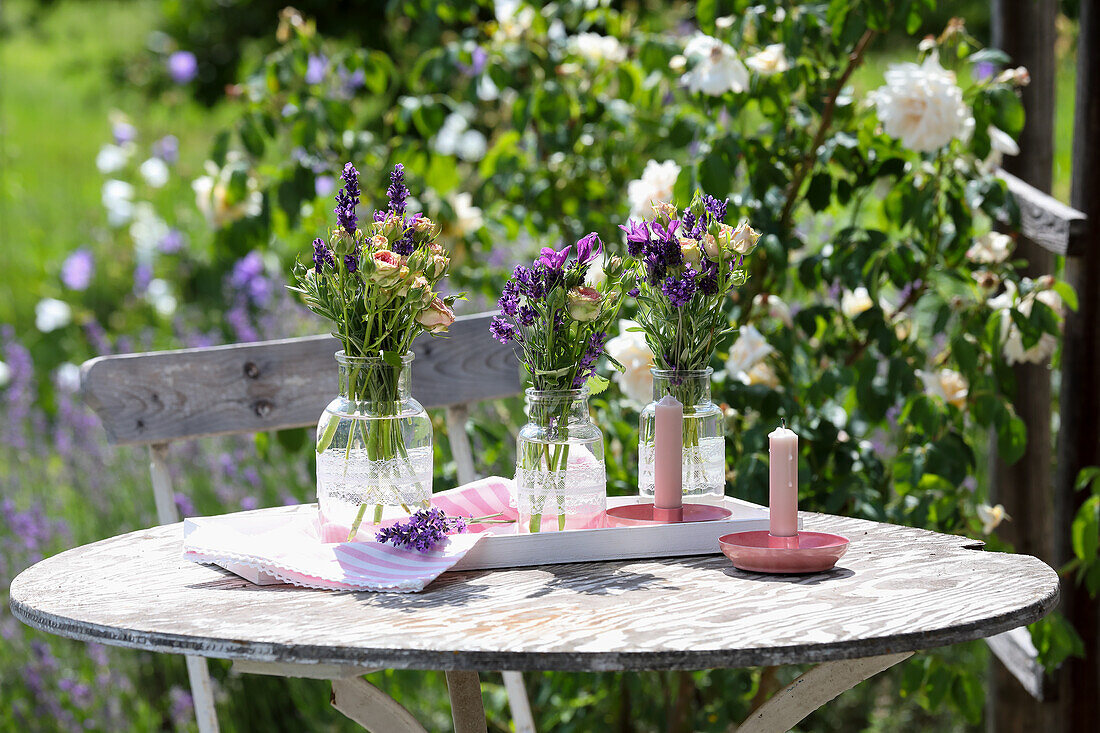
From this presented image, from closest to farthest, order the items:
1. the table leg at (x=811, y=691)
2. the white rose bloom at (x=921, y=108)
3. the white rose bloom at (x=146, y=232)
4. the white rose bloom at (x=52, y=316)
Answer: the table leg at (x=811, y=691), the white rose bloom at (x=921, y=108), the white rose bloom at (x=52, y=316), the white rose bloom at (x=146, y=232)

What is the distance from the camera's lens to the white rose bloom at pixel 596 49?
247 centimetres

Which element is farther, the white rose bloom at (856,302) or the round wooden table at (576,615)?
the white rose bloom at (856,302)

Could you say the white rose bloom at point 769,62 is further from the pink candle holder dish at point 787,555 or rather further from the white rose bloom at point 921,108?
the pink candle holder dish at point 787,555

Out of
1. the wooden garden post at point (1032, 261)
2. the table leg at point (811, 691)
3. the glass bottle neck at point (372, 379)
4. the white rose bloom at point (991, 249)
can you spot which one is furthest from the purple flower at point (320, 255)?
the wooden garden post at point (1032, 261)

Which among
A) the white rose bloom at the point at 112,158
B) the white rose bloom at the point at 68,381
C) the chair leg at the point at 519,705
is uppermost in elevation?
the white rose bloom at the point at 112,158

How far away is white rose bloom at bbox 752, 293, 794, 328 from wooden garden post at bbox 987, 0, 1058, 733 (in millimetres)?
618

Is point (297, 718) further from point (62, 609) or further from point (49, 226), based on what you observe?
point (49, 226)

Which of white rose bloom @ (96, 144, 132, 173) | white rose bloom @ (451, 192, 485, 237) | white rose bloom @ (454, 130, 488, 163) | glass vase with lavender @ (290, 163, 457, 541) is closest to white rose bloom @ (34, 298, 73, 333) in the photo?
white rose bloom @ (96, 144, 132, 173)

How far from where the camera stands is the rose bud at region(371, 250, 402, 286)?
4.33 ft

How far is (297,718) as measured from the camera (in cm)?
293

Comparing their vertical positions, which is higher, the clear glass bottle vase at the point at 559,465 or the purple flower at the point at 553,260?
the purple flower at the point at 553,260

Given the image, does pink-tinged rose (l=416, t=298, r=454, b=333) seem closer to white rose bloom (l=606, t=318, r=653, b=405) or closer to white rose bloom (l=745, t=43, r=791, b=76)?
white rose bloom (l=606, t=318, r=653, b=405)

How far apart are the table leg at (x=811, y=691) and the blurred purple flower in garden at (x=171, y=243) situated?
3.79 metres

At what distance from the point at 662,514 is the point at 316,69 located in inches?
85.4
